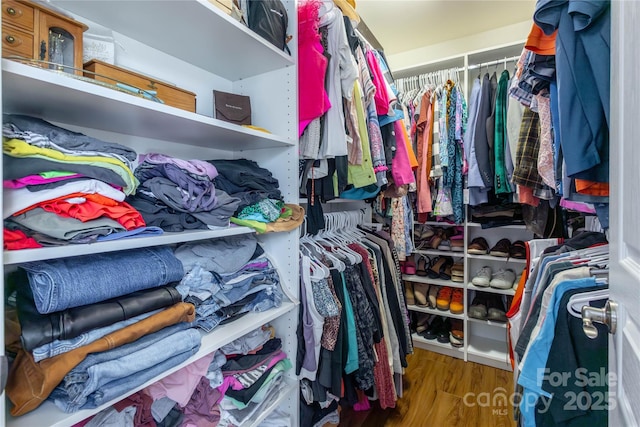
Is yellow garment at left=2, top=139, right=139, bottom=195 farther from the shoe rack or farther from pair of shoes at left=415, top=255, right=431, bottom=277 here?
pair of shoes at left=415, top=255, right=431, bottom=277

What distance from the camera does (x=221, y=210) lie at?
88cm

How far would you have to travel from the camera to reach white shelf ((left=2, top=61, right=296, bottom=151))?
525 millimetres

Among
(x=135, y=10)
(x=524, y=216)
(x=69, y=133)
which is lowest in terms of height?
(x=524, y=216)

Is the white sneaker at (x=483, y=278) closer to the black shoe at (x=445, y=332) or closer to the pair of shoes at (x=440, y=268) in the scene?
the pair of shoes at (x=440, y=268)

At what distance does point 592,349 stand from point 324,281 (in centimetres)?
79

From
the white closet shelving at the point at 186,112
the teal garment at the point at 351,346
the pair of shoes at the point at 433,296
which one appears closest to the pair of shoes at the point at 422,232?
the pair of shoes at the point at 433,296

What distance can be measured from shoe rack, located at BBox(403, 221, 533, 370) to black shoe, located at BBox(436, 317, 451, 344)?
0.10 ft

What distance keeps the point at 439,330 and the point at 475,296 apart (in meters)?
0.41

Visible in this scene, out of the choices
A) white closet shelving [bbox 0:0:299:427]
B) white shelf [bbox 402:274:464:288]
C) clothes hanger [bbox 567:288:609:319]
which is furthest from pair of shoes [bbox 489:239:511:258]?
white closet shelving [bbox 0:0:299:427]

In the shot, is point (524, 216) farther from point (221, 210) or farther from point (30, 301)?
point (30, 301)

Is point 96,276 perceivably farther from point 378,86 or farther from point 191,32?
point 378,86

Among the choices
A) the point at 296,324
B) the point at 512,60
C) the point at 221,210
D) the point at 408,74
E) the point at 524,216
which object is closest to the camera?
the point at 221,210

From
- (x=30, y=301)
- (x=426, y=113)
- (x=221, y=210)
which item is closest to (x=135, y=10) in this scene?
(x=221, y=210)

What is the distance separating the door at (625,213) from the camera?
16.6 inches
